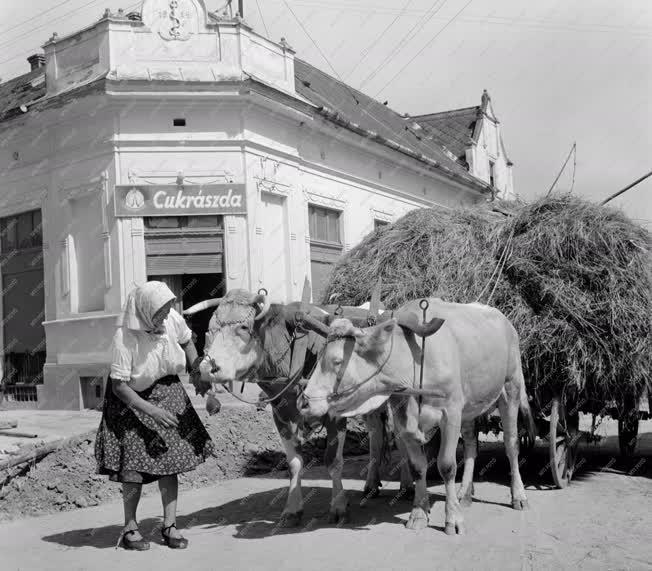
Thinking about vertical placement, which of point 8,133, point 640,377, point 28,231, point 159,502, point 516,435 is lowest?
point 159,502

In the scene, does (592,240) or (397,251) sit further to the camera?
(397,251)

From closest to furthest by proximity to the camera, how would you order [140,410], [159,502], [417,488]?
1. [140,410]
2. [417,488]
3. [159,502]

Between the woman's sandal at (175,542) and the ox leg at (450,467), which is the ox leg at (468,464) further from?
the woman's sandal at (175,542)

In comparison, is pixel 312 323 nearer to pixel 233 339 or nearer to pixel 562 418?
pixel 233 339

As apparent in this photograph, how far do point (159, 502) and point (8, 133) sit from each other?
12.1 m

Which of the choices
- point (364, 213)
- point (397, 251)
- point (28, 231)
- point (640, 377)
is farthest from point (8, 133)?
point (640, 377)

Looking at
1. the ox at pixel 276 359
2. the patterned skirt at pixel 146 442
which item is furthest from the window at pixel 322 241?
the patterned skirt at pixel 146 442

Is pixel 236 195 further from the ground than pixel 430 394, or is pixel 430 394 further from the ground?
pixel 236 195

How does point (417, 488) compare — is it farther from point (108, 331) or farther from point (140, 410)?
point (108, 331)

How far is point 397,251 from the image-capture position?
24.2 feet

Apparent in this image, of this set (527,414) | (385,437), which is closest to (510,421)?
(527,414)

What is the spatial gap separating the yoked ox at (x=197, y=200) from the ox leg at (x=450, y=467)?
9.69 m

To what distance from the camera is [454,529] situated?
5.21 metres

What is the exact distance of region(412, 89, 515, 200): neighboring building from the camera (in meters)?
25.7
